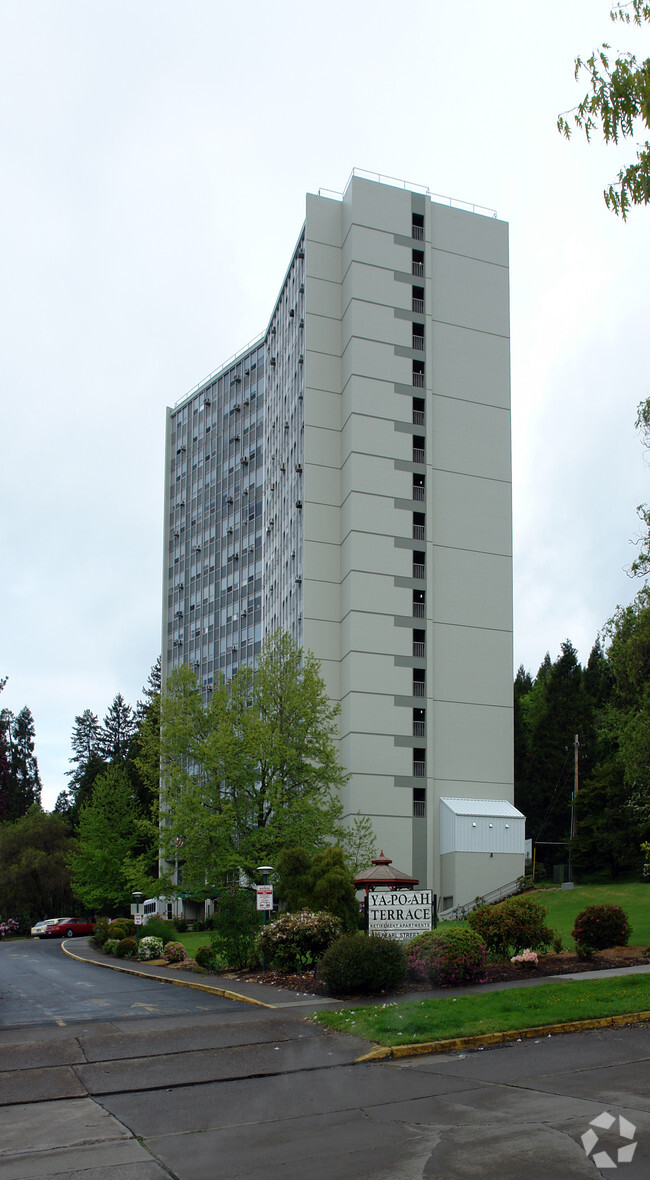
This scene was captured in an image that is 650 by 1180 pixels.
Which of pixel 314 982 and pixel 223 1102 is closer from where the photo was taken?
pixel 223 1102

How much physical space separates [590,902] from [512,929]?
22.6 m

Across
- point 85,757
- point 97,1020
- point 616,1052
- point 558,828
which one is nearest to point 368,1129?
point 616,1052

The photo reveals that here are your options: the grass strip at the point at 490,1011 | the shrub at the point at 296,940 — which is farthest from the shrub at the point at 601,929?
the grass strip at the point at 490,1011

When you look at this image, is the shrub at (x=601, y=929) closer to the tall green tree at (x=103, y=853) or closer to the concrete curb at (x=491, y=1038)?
the concrete curb at (x=491, y=1038)

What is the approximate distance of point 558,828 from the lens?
77.5 metres

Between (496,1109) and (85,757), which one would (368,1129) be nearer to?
(496,1109)

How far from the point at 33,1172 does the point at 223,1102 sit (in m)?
2.89

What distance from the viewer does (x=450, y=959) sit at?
19.2m

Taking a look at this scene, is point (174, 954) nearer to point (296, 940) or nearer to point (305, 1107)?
point (296, 940)

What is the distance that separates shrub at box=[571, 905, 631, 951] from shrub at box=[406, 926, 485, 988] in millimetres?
4645

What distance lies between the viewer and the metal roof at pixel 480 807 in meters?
57.2

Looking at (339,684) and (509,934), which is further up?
(339,684)

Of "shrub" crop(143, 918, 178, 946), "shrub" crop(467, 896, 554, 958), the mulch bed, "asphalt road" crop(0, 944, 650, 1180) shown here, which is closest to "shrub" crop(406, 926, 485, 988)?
the mulch bed

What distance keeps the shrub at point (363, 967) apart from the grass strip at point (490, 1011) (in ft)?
5.55
